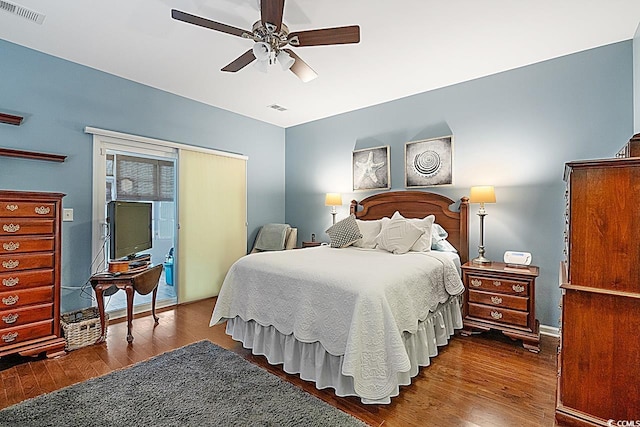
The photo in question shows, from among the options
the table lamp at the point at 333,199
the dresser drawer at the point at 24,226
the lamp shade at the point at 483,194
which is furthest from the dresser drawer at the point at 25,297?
the lamp shade at the point at 483,194

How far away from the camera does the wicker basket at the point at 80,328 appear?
2.72 metres

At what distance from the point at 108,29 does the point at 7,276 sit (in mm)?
2151

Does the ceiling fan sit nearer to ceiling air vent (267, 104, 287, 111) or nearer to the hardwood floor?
ceiling air vent (267, 104, 287, 111)

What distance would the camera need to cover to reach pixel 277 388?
2.10 meters

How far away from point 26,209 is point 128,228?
0.85 meters

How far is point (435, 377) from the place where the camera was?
7.46 ft

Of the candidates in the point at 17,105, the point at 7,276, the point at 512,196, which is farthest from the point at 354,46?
the point at 7,276

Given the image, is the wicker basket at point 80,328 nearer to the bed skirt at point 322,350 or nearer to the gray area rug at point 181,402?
the gray area rug at point 181,402

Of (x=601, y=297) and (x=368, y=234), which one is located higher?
(x=368, y=234)

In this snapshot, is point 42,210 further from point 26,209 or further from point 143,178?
point 143,178

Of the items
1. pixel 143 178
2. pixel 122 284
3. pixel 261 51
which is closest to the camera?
pixel 261 51

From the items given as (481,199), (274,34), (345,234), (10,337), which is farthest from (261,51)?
(10,337)

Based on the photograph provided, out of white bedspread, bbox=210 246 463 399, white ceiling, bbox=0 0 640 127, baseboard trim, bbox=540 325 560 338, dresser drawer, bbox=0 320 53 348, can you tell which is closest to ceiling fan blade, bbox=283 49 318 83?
white ceiling, bbox=0 0 640 127

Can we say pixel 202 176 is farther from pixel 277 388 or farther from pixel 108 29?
pixel 277 388
